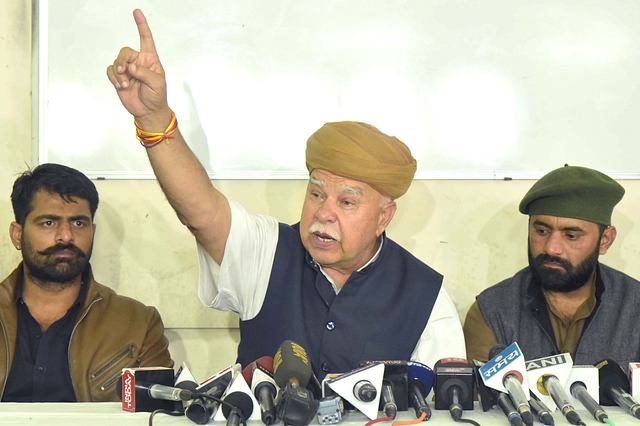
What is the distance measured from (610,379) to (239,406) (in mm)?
867

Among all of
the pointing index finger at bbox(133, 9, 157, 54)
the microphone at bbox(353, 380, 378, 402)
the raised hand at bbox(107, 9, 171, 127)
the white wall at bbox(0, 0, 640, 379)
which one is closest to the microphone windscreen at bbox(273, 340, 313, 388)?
the microphone at bbox(353, 380, 378, 402)

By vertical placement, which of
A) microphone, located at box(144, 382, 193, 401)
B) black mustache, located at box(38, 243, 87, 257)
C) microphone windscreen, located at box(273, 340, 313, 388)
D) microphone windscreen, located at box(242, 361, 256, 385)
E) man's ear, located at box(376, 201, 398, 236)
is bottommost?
microphone, located at box(144, 382, 193, 401)

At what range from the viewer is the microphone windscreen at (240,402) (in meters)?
1.58

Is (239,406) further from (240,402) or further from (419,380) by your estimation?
(419,380)

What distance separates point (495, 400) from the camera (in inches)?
66.7

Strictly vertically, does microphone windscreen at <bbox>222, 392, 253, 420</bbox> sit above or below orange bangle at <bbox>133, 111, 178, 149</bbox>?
below

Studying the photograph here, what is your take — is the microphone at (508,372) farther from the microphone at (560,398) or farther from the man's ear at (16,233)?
the man's ear at (16,233)

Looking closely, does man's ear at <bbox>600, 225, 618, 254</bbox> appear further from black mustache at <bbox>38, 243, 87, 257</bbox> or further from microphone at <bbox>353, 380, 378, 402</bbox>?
black mustache at <bbox>38, 243, 87, 257</bbox>

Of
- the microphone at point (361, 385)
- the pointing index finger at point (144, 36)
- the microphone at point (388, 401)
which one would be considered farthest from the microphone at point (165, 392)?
the pointing index finger at point (144, 36)

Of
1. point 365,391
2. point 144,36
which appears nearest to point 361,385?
point 365,391

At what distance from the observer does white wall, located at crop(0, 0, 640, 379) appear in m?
3.41

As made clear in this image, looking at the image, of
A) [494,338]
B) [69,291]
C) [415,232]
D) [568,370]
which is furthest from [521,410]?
[69,291]

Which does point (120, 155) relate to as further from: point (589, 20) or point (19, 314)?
A: point (589, 20)

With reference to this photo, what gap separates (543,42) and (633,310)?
1266 mm
